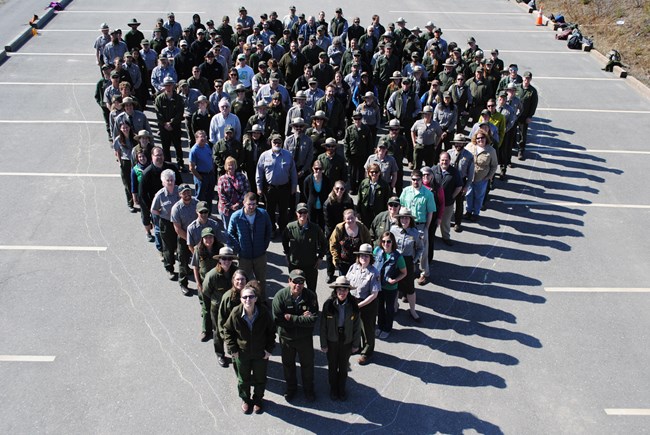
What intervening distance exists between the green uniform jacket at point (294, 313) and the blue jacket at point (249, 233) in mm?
1639

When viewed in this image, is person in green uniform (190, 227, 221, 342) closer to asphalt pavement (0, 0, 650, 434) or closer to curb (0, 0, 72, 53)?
asphalt pavement (0, 0, 650, 434)

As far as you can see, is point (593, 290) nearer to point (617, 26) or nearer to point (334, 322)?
point (334, 322)

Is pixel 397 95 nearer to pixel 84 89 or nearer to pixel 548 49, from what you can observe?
pixel 84 89

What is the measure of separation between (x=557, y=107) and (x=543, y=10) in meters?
13.5

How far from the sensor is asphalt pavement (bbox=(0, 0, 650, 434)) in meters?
7.45

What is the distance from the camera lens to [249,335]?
7.01m

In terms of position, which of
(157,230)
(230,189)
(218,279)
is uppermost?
(230,189)

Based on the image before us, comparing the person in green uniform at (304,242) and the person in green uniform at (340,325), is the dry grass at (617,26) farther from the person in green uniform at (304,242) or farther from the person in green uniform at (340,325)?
the person in green uniform at (340,325)

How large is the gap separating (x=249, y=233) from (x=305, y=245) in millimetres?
811

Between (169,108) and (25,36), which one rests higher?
(169,108)

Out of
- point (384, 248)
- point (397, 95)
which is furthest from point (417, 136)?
point (384, 248)

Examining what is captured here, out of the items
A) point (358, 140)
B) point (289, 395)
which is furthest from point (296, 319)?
point (358, 140)

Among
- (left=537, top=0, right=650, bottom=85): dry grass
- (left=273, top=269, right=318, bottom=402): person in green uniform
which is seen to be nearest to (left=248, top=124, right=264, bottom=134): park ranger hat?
(left=273, top=269, right=318, bottom=402): person in green uniform

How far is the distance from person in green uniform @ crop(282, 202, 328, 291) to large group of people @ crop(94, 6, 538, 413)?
2cm
